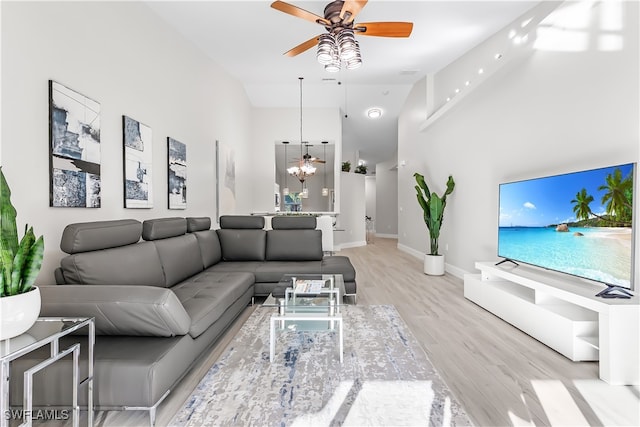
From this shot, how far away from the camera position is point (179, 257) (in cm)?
309

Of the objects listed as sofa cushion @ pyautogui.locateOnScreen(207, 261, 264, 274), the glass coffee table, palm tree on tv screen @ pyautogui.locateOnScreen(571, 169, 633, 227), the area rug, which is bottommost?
the area rug

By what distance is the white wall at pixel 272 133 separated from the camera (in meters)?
7.77

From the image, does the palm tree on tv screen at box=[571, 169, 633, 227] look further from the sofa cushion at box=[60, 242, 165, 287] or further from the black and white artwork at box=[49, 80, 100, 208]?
the black and white artwork at box=[49, 80, 100, 208]

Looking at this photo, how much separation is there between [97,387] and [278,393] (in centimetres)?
93

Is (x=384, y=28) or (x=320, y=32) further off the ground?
(x=320, y=32)

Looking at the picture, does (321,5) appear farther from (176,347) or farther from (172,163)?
(176,347)

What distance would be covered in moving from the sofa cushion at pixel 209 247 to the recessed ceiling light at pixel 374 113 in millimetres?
5595

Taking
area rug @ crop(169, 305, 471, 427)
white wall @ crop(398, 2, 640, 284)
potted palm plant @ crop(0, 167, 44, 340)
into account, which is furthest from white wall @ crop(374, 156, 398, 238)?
potted palm plant @ crop(0, 167, 44, 340)

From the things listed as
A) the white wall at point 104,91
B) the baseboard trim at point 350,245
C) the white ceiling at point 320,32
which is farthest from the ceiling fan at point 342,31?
the baseboard trim at point 350,245

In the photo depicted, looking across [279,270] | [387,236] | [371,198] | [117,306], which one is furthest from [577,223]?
[371,198]

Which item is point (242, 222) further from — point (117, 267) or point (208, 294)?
point (117, 267)

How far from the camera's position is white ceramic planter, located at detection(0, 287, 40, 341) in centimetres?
120

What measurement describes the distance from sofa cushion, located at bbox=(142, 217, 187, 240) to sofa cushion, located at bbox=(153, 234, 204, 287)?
5 cm

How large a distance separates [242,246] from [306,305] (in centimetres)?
190
